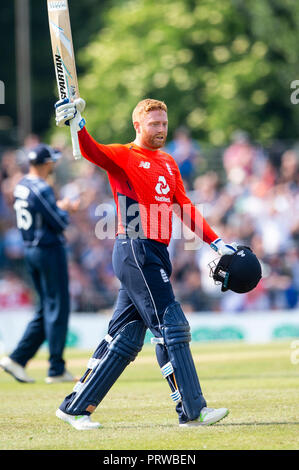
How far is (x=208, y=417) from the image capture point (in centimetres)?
689

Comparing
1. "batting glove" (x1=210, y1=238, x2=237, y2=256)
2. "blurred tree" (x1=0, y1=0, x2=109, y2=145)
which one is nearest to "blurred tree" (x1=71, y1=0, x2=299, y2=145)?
"blurred tree" (x1=0, y1=0, x2=109, y2=145)

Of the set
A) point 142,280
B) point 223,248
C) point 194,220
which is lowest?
point 142,280

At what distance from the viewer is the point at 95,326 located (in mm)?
16500

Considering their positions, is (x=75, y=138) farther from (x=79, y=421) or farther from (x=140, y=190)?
(x=79, y=421)

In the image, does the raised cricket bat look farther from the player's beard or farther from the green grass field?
the green grass field

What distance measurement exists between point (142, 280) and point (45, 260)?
3.93 meters

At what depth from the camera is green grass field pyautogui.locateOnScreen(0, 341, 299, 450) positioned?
6.23 metres

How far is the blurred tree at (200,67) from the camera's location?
28.1 m

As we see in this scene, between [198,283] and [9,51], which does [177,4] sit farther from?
[198,283]

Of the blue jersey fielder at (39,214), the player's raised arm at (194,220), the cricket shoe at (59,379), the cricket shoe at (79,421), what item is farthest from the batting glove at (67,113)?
the cricket shoe at (59,379)

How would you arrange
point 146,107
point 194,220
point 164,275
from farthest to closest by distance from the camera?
point 194,220, point 146,107, point 164,275

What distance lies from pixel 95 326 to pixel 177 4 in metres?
18.6

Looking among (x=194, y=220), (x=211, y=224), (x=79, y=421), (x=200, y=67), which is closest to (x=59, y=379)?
(x=79, y=421)
